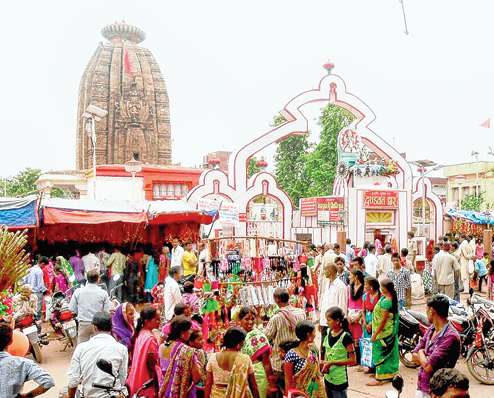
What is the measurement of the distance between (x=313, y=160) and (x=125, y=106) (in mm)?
16264

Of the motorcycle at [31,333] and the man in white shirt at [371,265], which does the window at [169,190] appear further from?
the motorcycle at [31,333]

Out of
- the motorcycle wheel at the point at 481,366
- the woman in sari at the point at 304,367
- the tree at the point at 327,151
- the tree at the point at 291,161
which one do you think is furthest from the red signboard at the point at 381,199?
the woman in sari at the point at 304,367

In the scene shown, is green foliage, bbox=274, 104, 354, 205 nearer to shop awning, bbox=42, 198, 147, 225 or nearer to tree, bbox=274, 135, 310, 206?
tree, bbox=274, 135, 310, 206

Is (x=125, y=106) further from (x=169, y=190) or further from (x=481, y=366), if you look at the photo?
(x=481, y=366)

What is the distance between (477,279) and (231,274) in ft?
29.4

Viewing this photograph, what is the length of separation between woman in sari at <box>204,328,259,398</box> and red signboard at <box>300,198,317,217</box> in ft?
61.7

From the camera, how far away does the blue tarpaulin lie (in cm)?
957

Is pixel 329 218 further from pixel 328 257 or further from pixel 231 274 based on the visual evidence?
pixel 231 274

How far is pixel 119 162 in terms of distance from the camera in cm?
4178

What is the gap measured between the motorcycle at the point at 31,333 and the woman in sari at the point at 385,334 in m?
4.68

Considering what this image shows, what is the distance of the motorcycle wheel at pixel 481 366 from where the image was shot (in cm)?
686

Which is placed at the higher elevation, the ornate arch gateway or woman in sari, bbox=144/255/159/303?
the ornate arch gateway

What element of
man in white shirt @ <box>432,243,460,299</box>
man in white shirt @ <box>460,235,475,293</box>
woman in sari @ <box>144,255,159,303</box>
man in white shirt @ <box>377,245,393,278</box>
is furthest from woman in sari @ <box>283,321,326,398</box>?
man in white shirt @ <box>460,235,475,293</box>

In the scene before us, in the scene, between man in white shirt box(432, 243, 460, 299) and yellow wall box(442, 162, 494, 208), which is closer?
man in white shirt box(432, 243, 460, 299)
